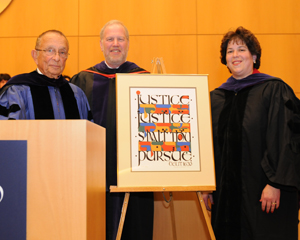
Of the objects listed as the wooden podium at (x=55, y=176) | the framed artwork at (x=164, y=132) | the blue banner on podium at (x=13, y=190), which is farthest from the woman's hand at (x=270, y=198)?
the blue banner on podium at (x=13, y=190)

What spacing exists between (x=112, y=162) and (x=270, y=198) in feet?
4.07

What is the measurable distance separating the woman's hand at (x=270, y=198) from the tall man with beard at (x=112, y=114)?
94cm

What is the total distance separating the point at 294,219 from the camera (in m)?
2.40

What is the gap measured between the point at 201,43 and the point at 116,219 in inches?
111

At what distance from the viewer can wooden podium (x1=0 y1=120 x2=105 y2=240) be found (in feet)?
4.35

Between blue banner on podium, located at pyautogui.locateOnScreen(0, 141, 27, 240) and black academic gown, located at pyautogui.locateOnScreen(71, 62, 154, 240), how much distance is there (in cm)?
142

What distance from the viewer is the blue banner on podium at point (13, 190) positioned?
4.21ft

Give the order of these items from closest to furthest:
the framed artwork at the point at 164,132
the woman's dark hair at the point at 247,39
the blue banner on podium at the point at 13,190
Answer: the blue banner on podium at the point at 13,190
the framed artwork at the point at 164,132
the woman's dark hair at the point at 247,39

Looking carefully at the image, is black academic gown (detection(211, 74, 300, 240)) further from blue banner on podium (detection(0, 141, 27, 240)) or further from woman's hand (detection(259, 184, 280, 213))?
blue banner on podium (detection(0, 141, 27, 240))

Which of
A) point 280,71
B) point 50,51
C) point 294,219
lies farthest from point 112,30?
point 280,71

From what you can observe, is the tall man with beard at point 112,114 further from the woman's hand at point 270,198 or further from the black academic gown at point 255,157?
the woman's hand at point 270,198

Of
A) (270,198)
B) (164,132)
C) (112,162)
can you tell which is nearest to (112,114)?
(112,162)

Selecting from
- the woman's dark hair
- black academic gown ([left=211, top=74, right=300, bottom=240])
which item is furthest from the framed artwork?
the woman's dark hair

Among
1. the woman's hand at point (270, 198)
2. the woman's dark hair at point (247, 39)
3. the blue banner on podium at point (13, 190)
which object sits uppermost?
the woman's dark hair at point (247, 39)
